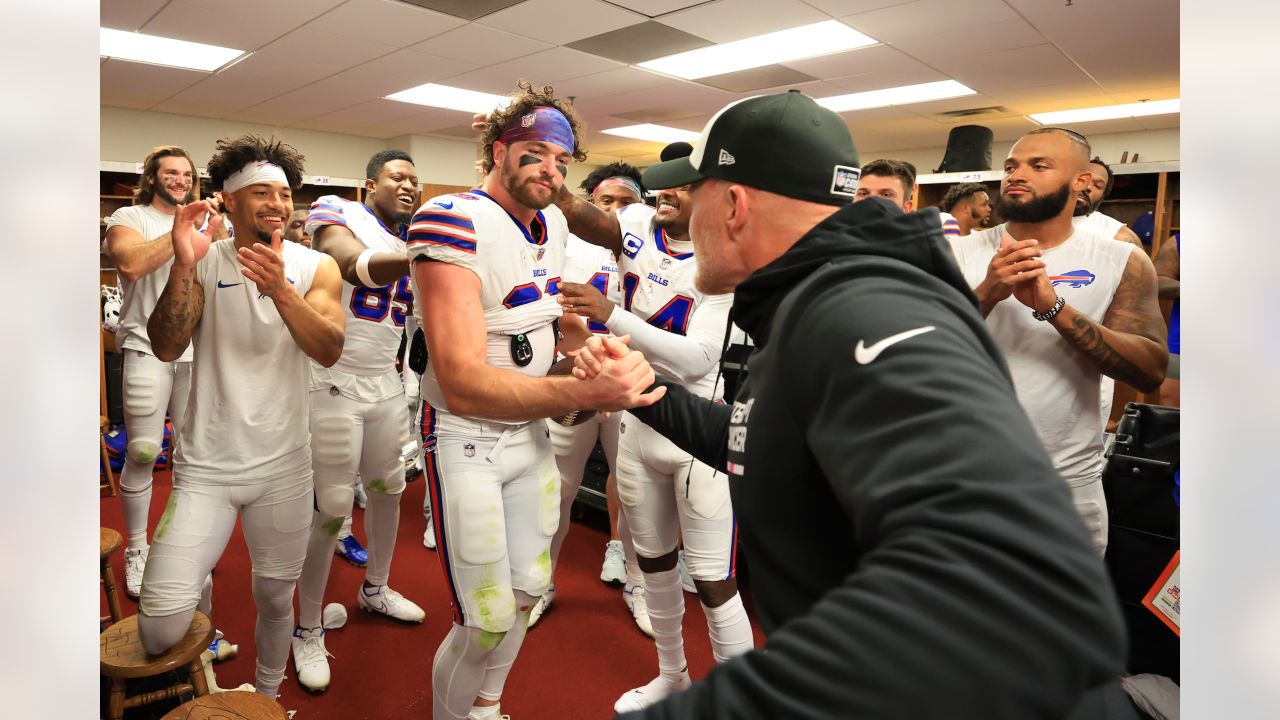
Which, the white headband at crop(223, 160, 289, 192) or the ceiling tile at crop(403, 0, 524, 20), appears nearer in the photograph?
the white headband at crop(223, 160, 289, 192)

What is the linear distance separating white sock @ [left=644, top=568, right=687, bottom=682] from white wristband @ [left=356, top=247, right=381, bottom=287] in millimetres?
1529

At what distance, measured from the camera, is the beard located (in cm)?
253

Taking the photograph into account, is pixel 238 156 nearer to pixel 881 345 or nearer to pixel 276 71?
pixel 881 345

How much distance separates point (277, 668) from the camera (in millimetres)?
2506

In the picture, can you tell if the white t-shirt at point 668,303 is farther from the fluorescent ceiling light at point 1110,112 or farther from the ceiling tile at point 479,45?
the fluorescent ceiling light at point 1110,112

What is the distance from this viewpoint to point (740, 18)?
5520 millimetres

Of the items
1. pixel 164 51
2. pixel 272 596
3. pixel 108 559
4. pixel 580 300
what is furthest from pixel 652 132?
pixel 272 596

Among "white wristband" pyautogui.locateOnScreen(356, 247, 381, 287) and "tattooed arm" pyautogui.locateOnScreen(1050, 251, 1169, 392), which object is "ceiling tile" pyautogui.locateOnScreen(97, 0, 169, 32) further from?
"tattooed arm" pyautogui.locateOnScreen(1050, 251, 1169, 392)

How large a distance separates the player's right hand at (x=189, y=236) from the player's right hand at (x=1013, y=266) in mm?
2306

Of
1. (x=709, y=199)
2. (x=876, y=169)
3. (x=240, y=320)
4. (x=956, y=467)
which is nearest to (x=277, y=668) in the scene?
(x=240, y=320)

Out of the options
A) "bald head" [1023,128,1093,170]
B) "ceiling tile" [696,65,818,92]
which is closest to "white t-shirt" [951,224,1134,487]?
"bald head" [1023,128,1093,170]

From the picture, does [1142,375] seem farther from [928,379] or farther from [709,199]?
[928,379]

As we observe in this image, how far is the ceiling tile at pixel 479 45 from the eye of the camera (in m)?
6.03
